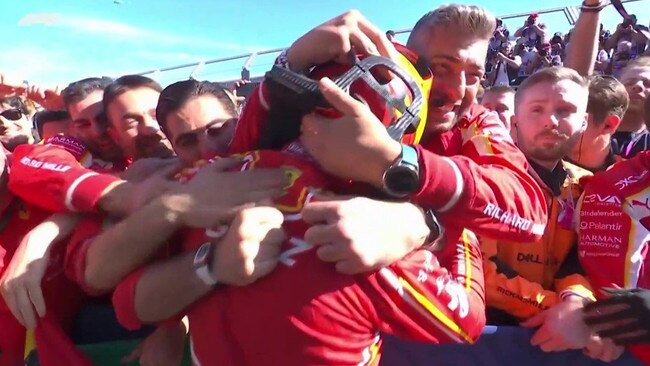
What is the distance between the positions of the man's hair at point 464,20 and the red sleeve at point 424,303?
57 cm

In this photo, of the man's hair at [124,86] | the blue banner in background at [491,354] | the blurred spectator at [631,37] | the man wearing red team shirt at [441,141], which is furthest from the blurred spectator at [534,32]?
the blue banner in background at [491,354]

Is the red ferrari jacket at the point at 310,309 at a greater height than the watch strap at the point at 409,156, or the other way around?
the watch strap at the point at 409,156

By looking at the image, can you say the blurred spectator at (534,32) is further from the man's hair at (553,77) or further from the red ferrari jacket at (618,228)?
the red ferrari jacket at (618,228)

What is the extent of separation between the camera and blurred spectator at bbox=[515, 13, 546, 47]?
11453mm

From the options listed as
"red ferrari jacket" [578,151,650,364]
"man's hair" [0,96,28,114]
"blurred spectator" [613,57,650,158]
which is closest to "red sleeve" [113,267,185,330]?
"red ferrari jacket" [578,151,650,364]

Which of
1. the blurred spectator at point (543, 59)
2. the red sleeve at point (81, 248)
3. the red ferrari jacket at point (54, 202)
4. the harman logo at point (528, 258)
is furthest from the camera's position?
the blurred spectator at point (543, 59)

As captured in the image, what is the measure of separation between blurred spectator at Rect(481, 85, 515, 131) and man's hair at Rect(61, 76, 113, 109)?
212 centimetres

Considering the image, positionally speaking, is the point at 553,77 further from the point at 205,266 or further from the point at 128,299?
the point at 128,299

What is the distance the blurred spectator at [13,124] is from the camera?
115 inches

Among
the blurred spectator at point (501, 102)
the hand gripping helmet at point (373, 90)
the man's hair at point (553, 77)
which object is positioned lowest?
the blurred spectator at point (501, 102)

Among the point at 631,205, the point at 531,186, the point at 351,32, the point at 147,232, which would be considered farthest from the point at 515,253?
the point at 147,232

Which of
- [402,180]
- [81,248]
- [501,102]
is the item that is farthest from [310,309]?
[501,102]

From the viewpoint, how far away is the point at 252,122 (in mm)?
1514

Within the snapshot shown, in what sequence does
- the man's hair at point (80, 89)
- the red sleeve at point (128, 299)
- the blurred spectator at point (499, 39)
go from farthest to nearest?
the blurred spectator at point (499, 39)
the man's hair at point (80, 89)
the red sleeve at point (128, 299)
